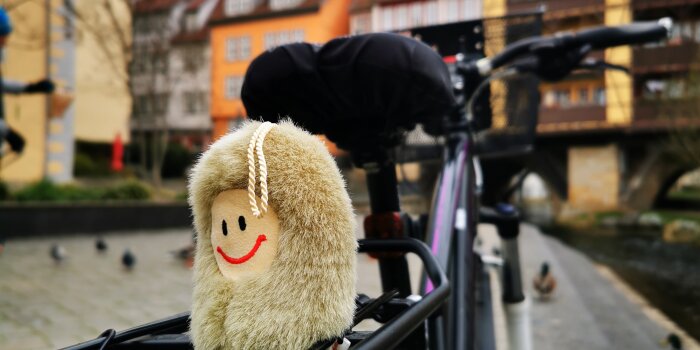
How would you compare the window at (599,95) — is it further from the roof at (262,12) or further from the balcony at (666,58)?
the roof at (262,12)

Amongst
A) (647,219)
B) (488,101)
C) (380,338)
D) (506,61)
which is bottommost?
(647,219)

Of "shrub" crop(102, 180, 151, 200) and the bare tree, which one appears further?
the bare tree

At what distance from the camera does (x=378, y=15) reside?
27594 mm

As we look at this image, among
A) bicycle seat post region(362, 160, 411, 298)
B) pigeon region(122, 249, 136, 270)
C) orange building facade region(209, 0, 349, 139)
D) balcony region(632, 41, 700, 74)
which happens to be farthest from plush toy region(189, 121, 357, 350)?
orange building facade region(209, 0, 349, 139)

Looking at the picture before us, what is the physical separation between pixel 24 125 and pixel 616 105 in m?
23.1

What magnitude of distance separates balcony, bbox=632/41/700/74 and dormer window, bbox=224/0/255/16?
883 inches

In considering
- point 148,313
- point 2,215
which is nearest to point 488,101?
point 148,313

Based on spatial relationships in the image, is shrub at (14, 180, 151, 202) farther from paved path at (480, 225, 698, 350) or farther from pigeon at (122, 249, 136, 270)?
paved path at (480, 225, 698, 350)

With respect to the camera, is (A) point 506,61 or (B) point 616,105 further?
(B) point 616,105

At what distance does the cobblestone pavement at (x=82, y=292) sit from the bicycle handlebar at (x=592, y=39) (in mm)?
1051

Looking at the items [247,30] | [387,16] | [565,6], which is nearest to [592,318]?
[387,16]

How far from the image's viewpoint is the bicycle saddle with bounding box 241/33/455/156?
1.32 metres

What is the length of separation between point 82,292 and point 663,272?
8332 millimetres

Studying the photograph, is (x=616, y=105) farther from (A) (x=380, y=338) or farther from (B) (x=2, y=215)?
(A) (x=380, y=338)
